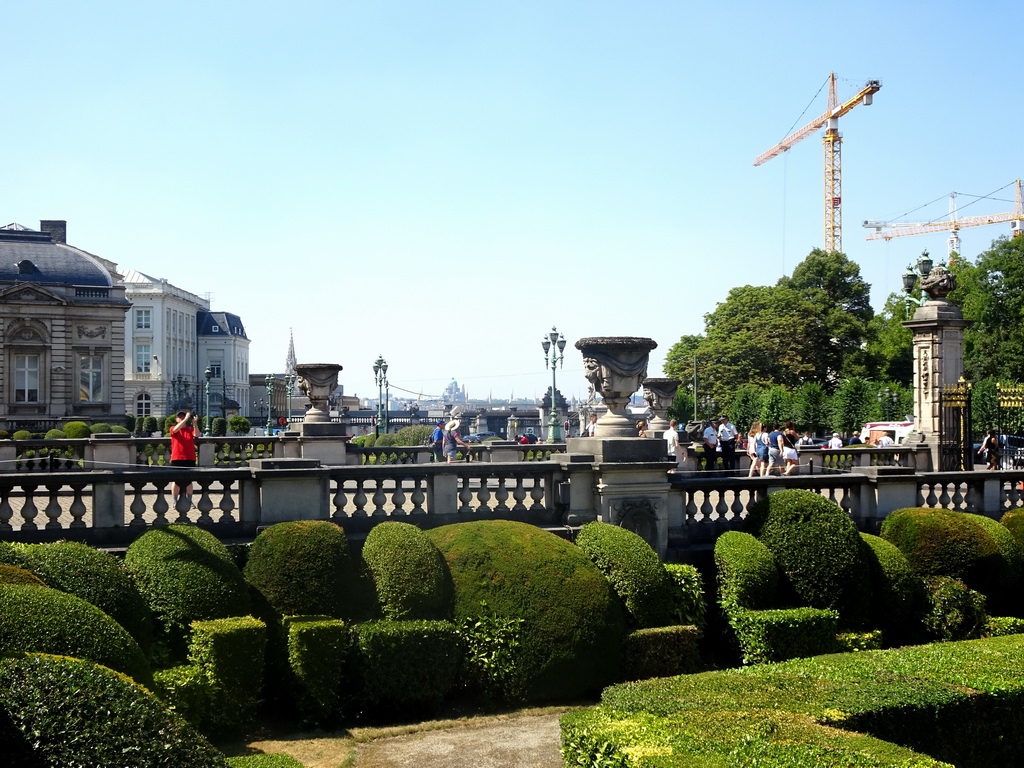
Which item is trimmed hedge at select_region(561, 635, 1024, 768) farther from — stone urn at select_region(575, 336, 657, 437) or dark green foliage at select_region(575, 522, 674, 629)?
stone urn at select_region(575, 336, 657, 437)

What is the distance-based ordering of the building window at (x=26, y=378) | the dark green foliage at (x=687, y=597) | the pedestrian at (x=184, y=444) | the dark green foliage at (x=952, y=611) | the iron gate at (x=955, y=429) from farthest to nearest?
1. the building window at (x=26, y=378)
2. the iron gate at (x=955, y=429)
3. the pedestrian at (x=184, y=444)
4. the dark green foliage at (x=952, y=611)
5. the dark green foliage at (x=687, y=597)

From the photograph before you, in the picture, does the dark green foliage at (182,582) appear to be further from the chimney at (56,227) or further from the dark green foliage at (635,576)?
the chimney at (56,227)

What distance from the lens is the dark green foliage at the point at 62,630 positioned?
6801 millimetres

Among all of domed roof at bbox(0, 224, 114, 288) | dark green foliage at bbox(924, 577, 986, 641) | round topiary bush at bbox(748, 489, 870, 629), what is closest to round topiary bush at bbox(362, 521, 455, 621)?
round topiary bush at bbox(748, 489, 870, 629)

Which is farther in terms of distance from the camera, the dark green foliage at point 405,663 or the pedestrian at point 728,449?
the pedestrian at point 728,449

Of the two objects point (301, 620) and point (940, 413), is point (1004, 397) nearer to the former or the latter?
point (940, 413)

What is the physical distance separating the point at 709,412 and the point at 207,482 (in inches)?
2405

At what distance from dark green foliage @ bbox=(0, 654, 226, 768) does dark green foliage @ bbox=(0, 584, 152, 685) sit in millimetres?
1374

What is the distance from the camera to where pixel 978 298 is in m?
60.1

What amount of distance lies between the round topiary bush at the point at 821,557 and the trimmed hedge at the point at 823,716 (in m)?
2.41

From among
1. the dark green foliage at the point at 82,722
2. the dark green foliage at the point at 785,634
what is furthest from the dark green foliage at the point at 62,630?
the dark green foliage at the point at 785,634

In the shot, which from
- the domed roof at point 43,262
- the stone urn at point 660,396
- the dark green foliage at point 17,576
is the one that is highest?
the domed roof at point 43,262

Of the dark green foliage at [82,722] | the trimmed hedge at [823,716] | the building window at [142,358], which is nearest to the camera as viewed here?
the dark green foliage at [82,722]

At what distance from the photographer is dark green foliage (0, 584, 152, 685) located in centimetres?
680
